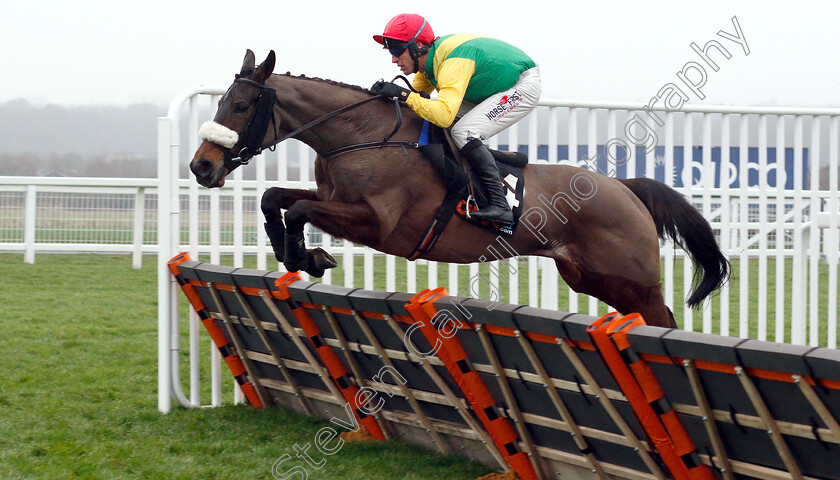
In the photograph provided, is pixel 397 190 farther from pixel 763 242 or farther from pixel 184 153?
pixel 763 242

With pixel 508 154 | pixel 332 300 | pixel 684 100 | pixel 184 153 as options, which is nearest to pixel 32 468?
pixel 332 300

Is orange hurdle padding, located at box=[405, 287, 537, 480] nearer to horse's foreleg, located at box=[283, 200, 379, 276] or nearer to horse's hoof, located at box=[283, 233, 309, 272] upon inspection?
horse's foreleg, located at box=[283, 200, 379, 276]

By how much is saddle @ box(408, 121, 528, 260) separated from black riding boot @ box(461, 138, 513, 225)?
0.14 ft

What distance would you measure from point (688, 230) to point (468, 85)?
1486 millimetres

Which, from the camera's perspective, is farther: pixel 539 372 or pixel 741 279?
pixel 741 279

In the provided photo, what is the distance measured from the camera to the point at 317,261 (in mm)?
3930

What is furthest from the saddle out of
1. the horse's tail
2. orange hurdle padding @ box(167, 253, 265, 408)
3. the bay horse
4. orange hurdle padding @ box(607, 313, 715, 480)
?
orange hurdle padding @ box(607, 313, 715, 480)

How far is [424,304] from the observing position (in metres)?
3.16

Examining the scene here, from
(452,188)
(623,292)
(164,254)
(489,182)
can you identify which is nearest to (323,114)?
(452,188)

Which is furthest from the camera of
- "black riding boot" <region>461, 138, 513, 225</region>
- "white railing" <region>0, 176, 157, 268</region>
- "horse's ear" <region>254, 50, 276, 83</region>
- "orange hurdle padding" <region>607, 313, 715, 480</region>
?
"white railing" <region>0, 176, 157, 268</region>

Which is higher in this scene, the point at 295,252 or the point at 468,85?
the point at 468,85

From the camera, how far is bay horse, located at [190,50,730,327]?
12.2 feet

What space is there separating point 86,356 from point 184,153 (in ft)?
5.81

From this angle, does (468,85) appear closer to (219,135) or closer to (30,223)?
(219,135)
